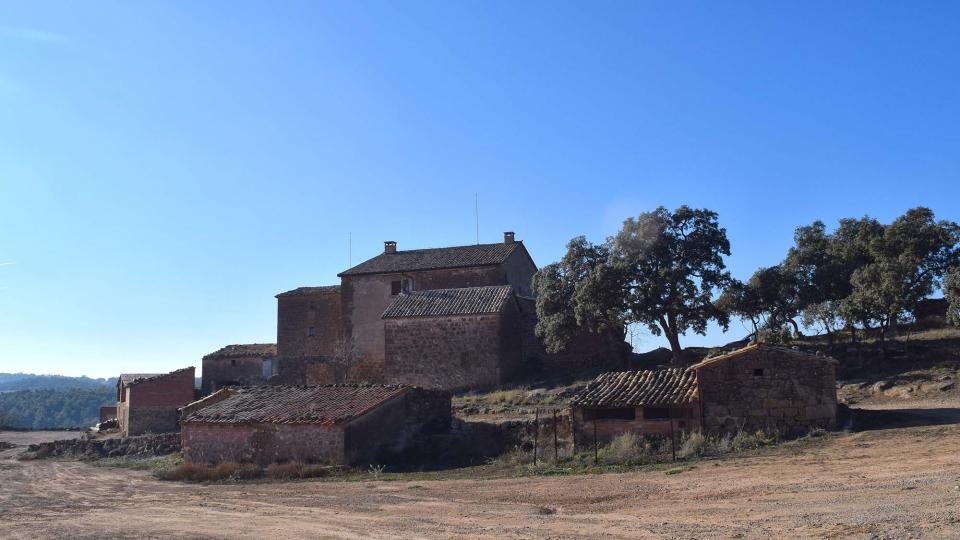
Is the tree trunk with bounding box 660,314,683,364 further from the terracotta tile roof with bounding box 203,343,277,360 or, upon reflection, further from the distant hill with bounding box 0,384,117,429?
the distant hill with bounding box 0,384,117,429

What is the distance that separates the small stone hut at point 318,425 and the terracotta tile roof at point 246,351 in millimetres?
19572

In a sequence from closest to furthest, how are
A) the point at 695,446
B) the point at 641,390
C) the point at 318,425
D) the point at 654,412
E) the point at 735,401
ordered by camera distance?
the point at 695,446
the point at 735,401
the point at 654,412
the point at 641,390
the point at 318,425

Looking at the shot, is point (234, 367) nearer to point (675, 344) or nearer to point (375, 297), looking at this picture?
point (375, 297)

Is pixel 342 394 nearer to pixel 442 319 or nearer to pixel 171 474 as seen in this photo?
pixel 171 474

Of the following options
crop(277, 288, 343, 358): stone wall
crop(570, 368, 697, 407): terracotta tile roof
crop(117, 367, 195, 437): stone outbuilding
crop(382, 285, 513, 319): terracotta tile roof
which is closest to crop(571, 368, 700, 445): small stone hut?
crop(570, 368, 697, 407): terracotta tile roof

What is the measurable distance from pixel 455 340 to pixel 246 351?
57.7 ft

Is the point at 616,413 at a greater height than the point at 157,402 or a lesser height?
lesser

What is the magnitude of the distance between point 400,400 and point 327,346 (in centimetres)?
2113

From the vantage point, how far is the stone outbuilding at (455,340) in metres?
33.7

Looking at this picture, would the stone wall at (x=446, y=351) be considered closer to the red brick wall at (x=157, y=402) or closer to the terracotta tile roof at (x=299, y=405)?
the terracotta tile roof at (x=299, y=405)

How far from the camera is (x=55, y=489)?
21.5 metres

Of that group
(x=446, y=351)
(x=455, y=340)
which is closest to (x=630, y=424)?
(x=455, y=340)

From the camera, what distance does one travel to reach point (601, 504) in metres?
13.8

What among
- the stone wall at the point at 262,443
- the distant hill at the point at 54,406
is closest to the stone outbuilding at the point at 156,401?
the stone wall at the point at 262,443
